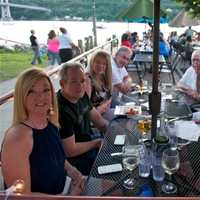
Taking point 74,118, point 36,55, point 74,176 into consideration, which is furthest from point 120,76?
point 36,55

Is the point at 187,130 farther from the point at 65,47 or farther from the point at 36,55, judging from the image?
the point at 36,55

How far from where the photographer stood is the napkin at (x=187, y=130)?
2.36m

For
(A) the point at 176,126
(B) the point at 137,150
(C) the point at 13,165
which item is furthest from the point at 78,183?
(A) the point at 176,126

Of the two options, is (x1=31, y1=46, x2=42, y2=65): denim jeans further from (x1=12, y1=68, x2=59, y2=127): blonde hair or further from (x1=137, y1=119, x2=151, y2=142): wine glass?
(x1=12, y1=68, x2=59, y2=127): blonde hair

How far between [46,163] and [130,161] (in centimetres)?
45

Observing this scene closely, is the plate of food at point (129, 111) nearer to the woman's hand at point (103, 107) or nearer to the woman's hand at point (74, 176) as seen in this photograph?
the woman's hand at point (103, 107)

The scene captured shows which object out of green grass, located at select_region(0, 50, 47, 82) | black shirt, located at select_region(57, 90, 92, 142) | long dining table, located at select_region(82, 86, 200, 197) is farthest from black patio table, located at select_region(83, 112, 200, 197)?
green grass, located at select_region(0, 50, 47, 82)

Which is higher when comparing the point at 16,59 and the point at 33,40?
the point at 33,40

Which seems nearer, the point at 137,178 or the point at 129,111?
the point at 137,178

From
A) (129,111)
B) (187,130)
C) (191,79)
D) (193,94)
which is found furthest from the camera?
(191,79)

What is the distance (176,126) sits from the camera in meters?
2.52

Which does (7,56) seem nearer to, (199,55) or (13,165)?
(199,55)

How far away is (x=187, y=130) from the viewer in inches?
97.5

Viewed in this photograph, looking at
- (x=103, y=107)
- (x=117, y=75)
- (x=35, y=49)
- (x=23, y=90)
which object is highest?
(x=23, y=90)
